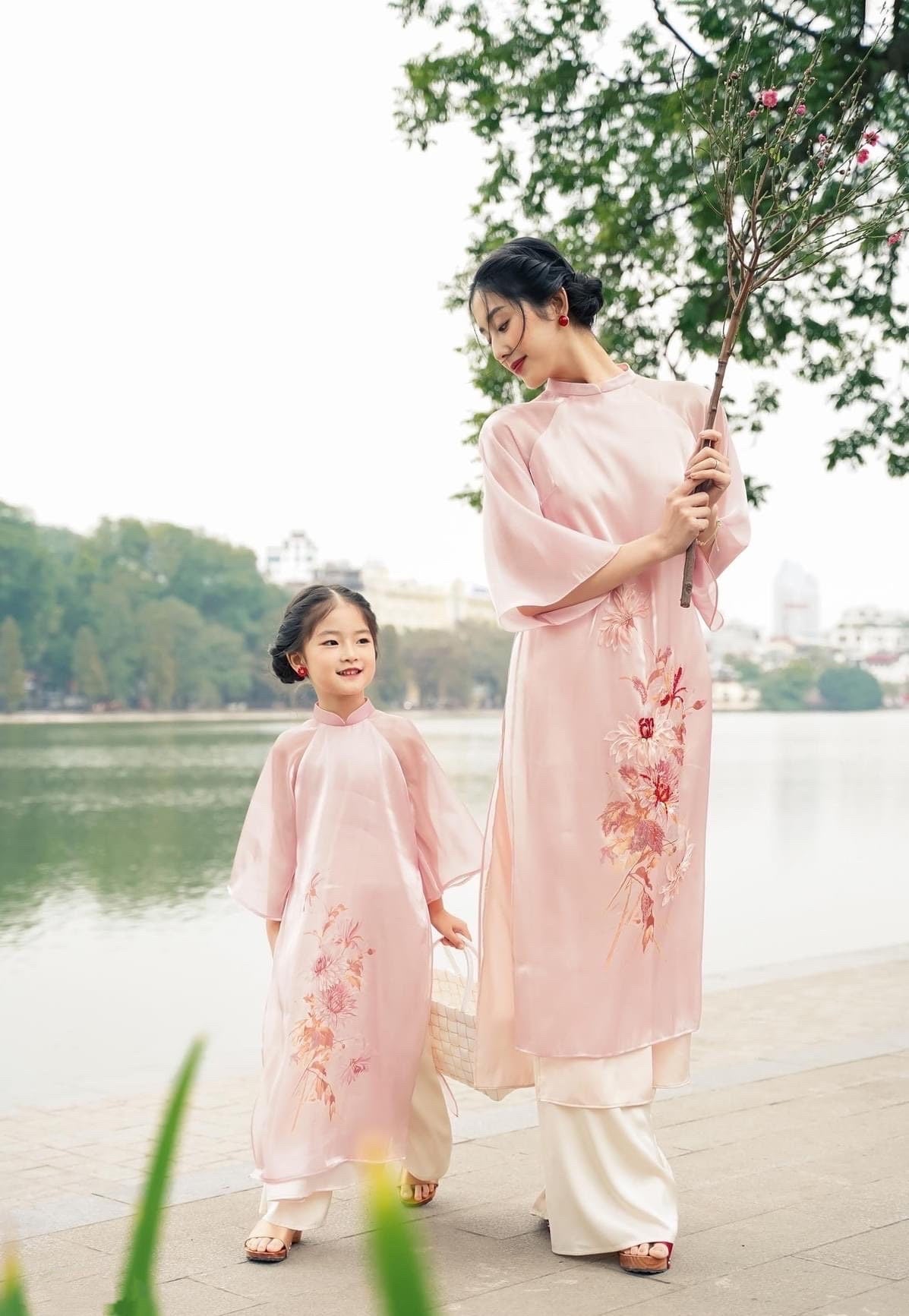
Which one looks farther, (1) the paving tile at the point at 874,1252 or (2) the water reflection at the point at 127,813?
(2) the water reflection at the point at 127,813

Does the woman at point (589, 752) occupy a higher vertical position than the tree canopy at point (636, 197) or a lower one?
lower

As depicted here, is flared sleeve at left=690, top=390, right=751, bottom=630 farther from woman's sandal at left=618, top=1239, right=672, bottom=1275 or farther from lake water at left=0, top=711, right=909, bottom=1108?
lake water at left=0, top=711, right=909, bottom=1108

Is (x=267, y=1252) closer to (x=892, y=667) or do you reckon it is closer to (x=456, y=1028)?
(x=456, y=1028)

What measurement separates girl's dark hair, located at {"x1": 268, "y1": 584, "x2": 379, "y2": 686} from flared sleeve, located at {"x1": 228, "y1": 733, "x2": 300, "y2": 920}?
0.17m

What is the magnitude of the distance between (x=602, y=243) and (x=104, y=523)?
78.4 metres

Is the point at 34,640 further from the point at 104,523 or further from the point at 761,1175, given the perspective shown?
the point at 761,1175

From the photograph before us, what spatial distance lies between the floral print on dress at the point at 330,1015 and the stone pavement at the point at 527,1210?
278mm

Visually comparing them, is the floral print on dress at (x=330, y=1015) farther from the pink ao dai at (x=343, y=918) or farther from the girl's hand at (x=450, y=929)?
the girl's hand at (x=450, y=929)

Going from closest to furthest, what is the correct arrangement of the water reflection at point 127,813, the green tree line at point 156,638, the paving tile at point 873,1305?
1. the paving tile at point 873,1305
2. the water reflection at point 127,813
3. the green tree line at point 156,638

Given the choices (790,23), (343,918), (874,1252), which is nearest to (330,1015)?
(343,918)

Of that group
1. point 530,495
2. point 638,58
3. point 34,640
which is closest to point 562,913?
point 530,495

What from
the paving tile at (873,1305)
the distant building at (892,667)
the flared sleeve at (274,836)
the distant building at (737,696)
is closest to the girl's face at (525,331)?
the flared sleeve at (274,836)

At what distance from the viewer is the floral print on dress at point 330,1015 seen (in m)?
2.94

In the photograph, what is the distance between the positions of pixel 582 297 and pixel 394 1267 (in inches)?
105
